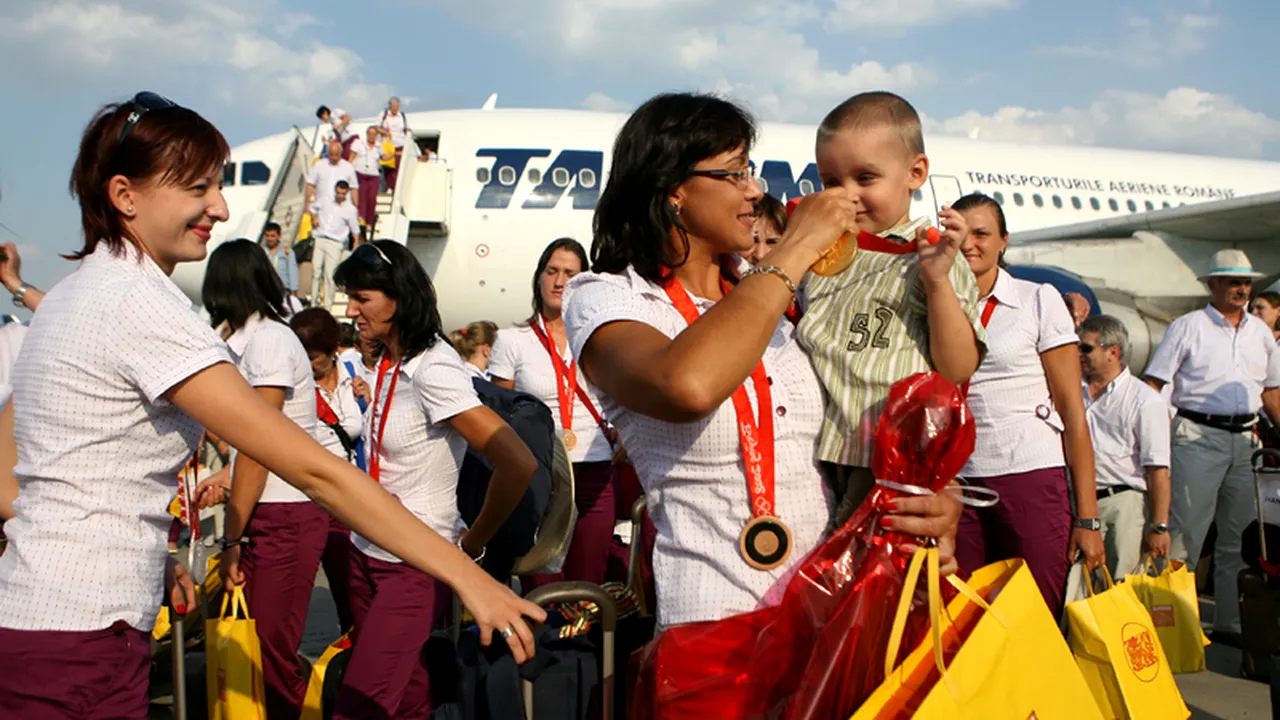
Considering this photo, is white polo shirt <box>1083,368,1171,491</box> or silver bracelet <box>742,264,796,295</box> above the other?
silver bracelet <box>742,264,796,295</box>

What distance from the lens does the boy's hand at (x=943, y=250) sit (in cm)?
177

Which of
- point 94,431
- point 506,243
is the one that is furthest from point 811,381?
point 506,243

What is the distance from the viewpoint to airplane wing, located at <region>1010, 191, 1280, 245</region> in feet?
47.6

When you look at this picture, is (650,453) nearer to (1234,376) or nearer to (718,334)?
(718,334)

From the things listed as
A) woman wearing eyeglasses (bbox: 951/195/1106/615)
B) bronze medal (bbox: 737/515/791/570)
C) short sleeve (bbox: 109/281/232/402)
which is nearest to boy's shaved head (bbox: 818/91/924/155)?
bronze medal (bbox: 737/515/791/570)

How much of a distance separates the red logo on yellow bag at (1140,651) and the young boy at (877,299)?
5.50 feet

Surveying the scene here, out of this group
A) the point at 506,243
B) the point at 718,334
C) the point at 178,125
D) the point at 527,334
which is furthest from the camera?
the point at 506,243

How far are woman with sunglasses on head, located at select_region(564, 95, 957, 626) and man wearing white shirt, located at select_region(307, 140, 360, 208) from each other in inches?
454

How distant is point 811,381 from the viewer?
186 cm

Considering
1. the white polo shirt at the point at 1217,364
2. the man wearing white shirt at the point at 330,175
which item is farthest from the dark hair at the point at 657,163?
the man wearing white shirt at the point at 330,175

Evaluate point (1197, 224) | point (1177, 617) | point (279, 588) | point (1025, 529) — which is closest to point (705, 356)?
point (1025, 529)

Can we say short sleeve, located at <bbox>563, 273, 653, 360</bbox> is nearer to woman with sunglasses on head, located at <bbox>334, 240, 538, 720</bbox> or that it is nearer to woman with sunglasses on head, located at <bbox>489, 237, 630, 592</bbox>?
woman with sunglasses on head, located at <bbox>334, 240, 538, 720</bbox>

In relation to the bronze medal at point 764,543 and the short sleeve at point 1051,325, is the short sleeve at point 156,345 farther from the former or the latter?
the short sleeve at point 1051,325

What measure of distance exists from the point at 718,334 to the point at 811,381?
39 cm
